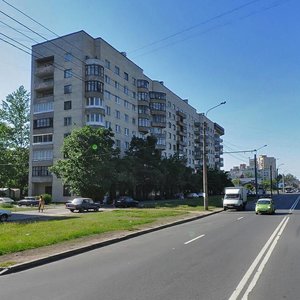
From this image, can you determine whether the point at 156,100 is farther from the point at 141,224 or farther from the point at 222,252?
the point at 222,252

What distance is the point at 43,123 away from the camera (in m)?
74.7

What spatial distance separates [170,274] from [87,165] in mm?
49228

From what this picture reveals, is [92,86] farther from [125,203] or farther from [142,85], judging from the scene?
[125,203]

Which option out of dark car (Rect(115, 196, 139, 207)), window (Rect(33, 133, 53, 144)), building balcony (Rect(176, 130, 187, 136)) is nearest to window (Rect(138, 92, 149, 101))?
window (Rect(33, 133, 53, 144))

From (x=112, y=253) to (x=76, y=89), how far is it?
60757 millimetres

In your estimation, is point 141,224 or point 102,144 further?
point 102,144

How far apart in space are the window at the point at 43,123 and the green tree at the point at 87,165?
603 inches

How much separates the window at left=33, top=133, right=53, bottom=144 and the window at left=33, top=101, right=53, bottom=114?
4432 millimetres

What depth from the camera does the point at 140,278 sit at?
8906 millimetres

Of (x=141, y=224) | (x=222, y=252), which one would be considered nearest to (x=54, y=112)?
(x=141, y=224)

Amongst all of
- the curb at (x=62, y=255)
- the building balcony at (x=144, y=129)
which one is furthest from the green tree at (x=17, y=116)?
the curb at (x=62, y=255)

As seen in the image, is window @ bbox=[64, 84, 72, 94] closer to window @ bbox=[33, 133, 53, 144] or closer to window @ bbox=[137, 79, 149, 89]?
window @ bbox=[33, 133, 53, 144]

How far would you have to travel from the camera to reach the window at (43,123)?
74000mm

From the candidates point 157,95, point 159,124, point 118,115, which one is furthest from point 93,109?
point 157,95
